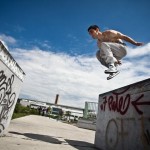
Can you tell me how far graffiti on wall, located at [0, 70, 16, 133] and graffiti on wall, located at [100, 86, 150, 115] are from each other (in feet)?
10.6

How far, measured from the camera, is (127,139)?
5.36 meters

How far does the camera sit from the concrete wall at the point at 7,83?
464cm

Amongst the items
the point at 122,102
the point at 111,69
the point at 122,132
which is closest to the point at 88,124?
the point at 122,102

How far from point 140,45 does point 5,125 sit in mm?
4782

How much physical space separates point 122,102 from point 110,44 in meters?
1.80

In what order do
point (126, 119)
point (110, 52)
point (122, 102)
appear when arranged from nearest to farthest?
1. point (126, 119)
2. point (110, 52)
3. point (122, 102)

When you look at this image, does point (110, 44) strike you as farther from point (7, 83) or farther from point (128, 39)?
point (7, 83)

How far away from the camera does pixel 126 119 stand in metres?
5.66

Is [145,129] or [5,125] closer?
[145,129]

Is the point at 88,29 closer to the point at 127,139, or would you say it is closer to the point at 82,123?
the point at 127,139

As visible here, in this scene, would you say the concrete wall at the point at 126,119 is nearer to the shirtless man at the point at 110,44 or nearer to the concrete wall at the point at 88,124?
the shirtless man at the point at 110,44

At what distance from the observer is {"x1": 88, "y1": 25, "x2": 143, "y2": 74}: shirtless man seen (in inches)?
236

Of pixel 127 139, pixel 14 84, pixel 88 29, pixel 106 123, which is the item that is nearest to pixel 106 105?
pixel 106 123

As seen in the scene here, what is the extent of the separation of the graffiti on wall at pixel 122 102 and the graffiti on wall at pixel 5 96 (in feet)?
10.6
